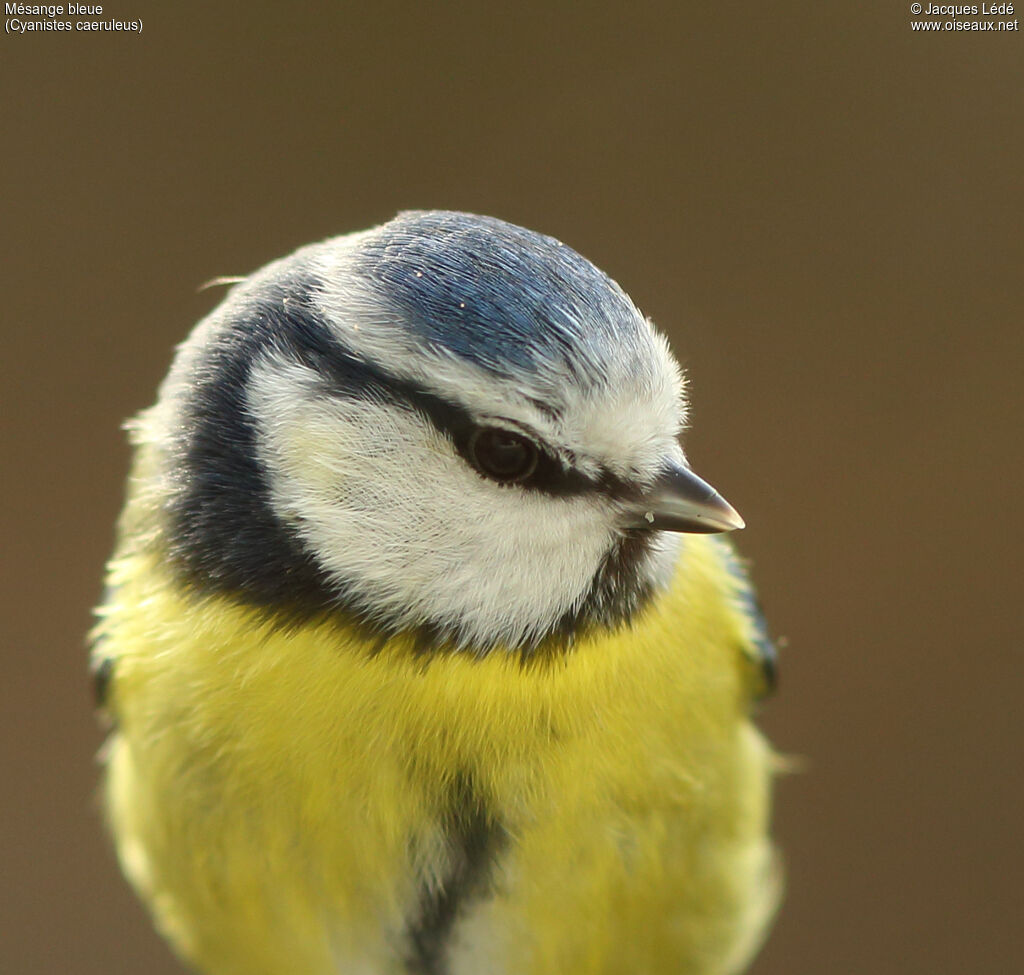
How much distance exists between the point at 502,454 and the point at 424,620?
0.13 metres

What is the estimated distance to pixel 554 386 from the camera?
730 millimetres

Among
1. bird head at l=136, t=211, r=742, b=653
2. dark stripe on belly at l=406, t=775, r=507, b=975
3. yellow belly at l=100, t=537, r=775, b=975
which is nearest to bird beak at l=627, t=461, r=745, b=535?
bird head at l=136, t=211, r=742, b=653

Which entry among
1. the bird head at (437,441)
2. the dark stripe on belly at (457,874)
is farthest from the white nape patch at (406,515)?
the dark stripe on belly at (457,874)

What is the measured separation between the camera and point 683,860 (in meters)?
0.98

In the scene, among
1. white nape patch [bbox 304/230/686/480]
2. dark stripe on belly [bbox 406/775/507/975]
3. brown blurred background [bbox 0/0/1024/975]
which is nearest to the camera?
white nape patch [bbox 304/230/686/480]

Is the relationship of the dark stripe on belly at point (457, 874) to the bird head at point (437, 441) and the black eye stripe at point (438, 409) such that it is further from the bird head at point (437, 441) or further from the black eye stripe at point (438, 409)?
the black eye stripe at point (438, 409)

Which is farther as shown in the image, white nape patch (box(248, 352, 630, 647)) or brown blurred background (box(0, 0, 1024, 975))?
brown blurred background (box(0, 0, 1024, 975))

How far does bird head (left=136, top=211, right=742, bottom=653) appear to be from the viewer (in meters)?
0.73

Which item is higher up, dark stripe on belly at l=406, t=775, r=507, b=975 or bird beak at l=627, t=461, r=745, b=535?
bird beak at l=627, t=461, r=745, b=535

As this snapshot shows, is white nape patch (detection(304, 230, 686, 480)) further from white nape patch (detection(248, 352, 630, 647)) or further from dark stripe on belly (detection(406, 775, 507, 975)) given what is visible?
dark stripe on belly (detection(406, 775, 507, 975))

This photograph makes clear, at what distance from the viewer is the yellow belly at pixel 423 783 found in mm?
826

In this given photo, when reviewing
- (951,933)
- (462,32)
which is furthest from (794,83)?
(951,933)

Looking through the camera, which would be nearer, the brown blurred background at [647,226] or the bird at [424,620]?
the bird at [424,620]

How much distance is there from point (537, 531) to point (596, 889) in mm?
312
